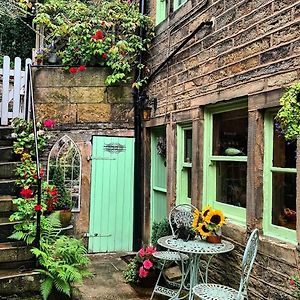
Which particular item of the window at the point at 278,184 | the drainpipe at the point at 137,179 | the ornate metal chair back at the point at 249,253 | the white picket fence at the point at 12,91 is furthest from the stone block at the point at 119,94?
the ornate metal chair back at the point at 249,253

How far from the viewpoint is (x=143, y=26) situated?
614 cm

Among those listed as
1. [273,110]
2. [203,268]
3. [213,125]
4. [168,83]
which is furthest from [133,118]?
[273,110]

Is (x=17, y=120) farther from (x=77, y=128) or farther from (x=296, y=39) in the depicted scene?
(x=296, y=39)

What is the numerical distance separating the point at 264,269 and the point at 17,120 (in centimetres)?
422

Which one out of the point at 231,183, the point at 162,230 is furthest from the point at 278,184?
the point at 162,230

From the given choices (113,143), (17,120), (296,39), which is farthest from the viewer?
(113,143)

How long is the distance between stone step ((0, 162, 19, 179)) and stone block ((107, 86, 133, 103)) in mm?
1938

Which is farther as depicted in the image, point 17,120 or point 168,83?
point 17,120

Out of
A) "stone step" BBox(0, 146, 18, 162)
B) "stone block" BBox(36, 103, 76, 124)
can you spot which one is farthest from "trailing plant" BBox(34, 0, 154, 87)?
"stone step" BBox(0, 146, 18, 162)

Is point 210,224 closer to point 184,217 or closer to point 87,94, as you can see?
point 184,217

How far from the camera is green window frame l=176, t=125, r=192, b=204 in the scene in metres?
5.12

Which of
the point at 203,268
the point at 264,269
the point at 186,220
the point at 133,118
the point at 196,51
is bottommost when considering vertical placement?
the point at 203,268

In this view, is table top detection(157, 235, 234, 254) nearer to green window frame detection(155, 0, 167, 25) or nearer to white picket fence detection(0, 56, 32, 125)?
green window frame detection(155, 0, 167, 25)

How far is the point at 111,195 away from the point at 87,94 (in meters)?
1.68
